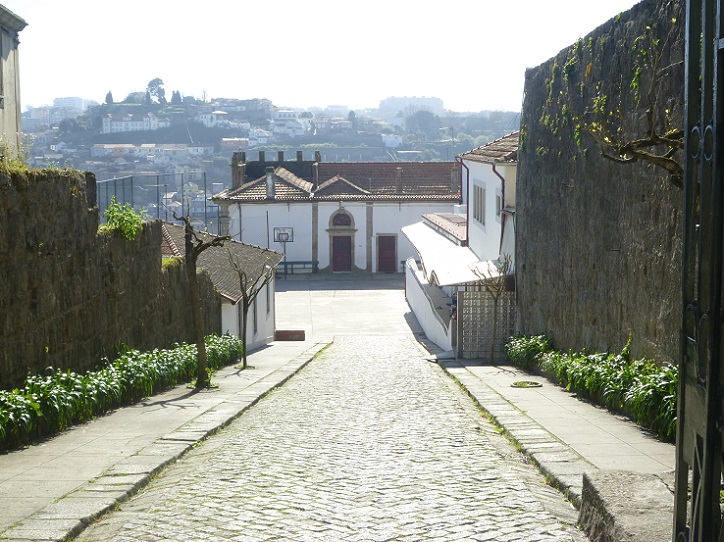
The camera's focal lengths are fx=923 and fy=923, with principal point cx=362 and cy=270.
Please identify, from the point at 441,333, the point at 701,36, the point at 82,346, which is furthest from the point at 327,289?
the point at 701,36

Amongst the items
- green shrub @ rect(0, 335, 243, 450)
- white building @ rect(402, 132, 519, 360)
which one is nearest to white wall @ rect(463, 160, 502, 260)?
white building @ rect(402, 132, 519, 360)

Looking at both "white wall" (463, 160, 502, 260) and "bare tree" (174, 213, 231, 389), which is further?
"white wall" (463, 160, 502, 260)

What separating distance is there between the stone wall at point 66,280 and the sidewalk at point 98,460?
924 millimetres

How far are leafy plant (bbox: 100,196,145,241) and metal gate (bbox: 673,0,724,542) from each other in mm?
10045

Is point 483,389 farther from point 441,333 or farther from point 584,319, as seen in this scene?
point 441,333

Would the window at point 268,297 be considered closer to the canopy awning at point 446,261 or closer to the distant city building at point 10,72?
the canopy awning at point 446,261

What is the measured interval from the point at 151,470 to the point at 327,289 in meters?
37.5

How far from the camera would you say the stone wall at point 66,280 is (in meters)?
9.05

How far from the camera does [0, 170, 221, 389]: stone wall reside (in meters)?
9.05

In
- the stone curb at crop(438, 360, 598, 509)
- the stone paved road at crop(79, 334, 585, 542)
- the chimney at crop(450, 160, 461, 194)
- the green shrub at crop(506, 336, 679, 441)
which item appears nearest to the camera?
the stone paved road at crop(79, 334, 585, 542)

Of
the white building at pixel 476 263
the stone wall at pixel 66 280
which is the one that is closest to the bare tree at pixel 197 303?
the stone wall at pixel 66 280

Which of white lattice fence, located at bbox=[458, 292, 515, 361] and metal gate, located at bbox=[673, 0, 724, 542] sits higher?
metal gate, located at bbox=[673, 0, 724, 542]

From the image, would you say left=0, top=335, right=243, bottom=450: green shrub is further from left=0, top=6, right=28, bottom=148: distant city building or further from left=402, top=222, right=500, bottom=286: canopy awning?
left=402, top=222, right=500, bottom=286: canopy awning

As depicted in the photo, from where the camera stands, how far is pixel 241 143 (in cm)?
15412
